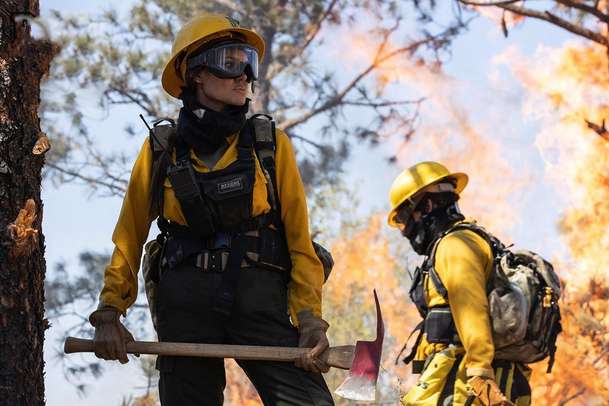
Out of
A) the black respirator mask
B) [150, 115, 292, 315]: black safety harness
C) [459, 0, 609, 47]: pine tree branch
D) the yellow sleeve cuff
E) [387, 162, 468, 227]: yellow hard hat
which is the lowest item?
the yellow sleeve cuff

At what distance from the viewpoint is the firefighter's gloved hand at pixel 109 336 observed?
4133 mm

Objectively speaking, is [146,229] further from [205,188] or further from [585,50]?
[585,50]

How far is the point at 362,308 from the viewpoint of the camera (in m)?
29.3

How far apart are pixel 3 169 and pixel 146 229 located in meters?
0.63

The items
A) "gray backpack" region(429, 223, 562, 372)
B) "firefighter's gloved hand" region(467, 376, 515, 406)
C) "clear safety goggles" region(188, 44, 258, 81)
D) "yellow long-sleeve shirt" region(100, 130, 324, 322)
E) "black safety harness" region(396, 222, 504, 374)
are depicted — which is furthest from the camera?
"black safety harness" region(396, 222, 504, 374)

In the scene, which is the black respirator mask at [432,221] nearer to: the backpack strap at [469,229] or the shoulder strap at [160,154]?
the backpack strap at [469,229]

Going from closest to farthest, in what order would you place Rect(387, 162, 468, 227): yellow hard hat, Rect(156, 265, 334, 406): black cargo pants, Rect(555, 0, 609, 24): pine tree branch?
1. Rect(156, 265, 334, 406): black cargo pants
2. Rect(387, 162, 468, 227): yellow hard hat
3. Rect(555, 0, 609, 24): pine tree branch

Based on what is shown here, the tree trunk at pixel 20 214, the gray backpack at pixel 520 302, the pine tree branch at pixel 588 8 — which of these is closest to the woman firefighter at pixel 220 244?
the tree trunk at pixel 20 214

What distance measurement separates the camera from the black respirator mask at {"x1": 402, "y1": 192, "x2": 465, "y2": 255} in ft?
21.1

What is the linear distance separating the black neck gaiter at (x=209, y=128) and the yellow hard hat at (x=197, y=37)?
0.30m

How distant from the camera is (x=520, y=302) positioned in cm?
585

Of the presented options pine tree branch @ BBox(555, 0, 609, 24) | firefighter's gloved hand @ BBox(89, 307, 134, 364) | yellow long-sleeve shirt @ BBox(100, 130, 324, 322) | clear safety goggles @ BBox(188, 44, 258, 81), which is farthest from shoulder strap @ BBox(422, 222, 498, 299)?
pine tree branch @ BBox(555, 0, 609, 24)

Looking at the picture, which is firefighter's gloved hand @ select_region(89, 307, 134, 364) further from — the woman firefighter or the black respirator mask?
the black respirator mask

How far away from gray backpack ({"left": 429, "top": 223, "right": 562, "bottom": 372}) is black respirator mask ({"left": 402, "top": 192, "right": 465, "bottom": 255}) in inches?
9.0
